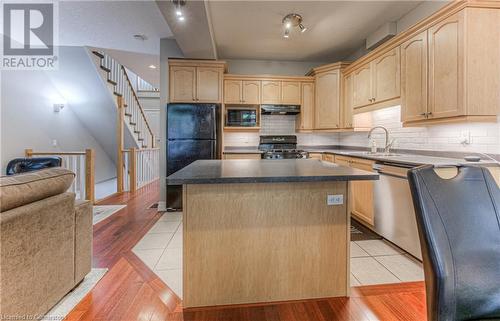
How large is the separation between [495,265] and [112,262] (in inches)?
105

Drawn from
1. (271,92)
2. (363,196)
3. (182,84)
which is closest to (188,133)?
(182,84)

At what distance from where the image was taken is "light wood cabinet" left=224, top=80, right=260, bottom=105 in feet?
15.2

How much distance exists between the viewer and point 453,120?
237 centimetres

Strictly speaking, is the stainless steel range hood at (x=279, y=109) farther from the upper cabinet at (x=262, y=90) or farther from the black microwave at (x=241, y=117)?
the black microwave at (x=241, y=117)

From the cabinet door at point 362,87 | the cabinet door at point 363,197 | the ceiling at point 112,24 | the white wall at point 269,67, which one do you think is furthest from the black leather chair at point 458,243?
the white wall at point 269,67

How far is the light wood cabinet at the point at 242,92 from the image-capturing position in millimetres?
4641

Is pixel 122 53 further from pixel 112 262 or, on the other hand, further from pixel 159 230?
pixel 112 262

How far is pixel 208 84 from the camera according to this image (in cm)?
422

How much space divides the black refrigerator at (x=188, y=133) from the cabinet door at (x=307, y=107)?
1747 millimetres

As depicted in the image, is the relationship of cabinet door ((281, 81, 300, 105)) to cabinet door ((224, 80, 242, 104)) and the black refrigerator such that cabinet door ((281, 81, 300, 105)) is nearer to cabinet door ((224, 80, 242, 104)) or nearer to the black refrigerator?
cabinet door ((224, 80, 242, 104))

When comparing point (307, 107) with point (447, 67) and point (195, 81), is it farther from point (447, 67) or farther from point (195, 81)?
point (447, 67)

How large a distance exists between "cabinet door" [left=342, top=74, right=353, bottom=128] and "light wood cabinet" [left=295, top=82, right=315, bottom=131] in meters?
0.60

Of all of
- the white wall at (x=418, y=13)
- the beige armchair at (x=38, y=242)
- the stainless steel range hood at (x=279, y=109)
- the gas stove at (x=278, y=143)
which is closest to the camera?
the beige armchair at (x=38, y=242)

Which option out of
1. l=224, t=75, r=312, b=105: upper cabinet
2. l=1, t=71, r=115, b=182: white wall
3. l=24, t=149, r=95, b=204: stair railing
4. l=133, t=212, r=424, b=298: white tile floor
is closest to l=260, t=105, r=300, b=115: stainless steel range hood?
l=224, t=75, r=312, b=105: upper cabinet
